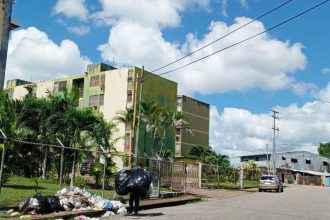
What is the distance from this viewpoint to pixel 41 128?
3127cm

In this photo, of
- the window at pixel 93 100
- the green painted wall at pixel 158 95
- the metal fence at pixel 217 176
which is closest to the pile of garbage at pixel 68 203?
the metal fence at pixel 217 176

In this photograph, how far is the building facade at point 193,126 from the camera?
7444 centimetres

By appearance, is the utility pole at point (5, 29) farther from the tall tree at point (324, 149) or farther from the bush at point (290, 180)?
the tall tree at point (324, 149)

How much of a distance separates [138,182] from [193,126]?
63.5 metres

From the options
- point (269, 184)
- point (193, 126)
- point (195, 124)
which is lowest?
point (269, 184)

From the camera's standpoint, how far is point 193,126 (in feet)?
254

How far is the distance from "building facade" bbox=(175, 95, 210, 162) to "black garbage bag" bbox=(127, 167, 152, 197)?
57.4 meters

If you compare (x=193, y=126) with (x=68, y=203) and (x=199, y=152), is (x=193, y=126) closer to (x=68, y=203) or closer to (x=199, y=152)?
(x=199, y=152)

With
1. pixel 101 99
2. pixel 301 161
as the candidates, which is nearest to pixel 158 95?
pixel 101 99

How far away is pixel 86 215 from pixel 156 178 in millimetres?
7516

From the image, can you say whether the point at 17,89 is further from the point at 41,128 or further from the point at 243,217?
the point at 243,217

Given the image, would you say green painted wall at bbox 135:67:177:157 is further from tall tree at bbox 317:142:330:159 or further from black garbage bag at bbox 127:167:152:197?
tall tree at bbox 317:142:330:159

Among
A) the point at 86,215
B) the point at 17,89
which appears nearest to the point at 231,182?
the point at 86,215

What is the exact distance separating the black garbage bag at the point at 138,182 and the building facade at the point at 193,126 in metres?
57.4
